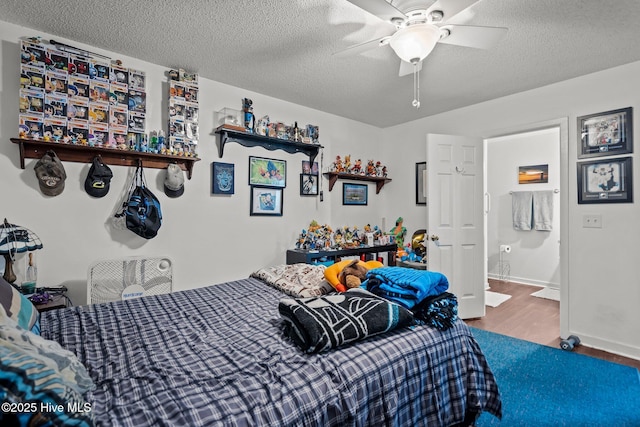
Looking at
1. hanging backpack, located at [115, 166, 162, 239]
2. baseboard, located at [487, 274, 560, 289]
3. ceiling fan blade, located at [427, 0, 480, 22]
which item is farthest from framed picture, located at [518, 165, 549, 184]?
hanging backpack, located at [115, 166, 162, 239]

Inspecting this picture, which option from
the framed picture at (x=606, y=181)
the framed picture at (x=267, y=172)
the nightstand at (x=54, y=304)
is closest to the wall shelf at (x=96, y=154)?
the framed picture at (x=267, y=172)

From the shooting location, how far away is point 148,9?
1.91m

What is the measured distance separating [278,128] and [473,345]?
2.77 m

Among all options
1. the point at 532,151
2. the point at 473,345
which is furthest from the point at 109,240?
the point at 532,151

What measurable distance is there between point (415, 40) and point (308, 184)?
7.17ft

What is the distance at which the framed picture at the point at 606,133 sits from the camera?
258 centimetres

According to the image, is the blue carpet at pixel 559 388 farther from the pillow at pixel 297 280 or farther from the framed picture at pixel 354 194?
the framed picture at pixel 354 194

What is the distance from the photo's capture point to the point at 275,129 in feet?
11.0

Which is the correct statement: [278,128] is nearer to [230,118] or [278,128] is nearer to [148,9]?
[230,118]

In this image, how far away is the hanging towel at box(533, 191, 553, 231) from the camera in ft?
15.9

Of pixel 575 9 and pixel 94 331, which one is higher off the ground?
pixel 575 9

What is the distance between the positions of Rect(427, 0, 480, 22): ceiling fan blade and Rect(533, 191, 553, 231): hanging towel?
4459 millimetres

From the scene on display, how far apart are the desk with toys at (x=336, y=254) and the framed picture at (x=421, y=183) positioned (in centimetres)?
71

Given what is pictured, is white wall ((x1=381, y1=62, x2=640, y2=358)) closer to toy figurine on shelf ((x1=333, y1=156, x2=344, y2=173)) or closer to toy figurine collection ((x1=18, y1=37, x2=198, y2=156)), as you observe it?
toy figurine on shelf ((x1=333, y1=156, x2=344, y2=173))
